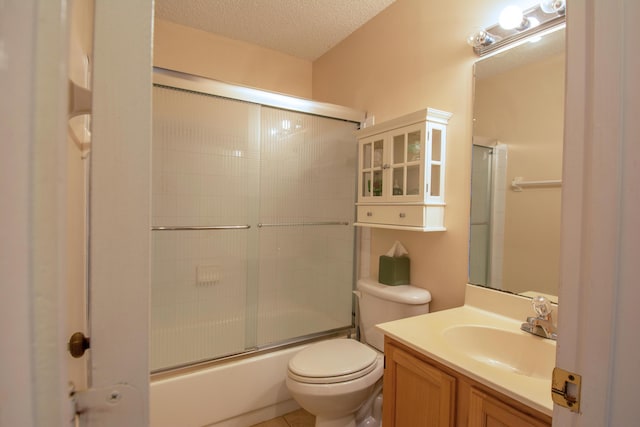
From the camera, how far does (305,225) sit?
2.16 m

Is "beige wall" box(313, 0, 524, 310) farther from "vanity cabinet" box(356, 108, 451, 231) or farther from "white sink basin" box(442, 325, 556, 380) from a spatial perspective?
"white sink basin" box(442, 325, 556, 380)

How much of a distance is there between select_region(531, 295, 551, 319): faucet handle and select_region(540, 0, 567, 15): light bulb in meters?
1.06

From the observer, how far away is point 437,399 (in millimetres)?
1008

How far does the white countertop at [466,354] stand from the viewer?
801 mm

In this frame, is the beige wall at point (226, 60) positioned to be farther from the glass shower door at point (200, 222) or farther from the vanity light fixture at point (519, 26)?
the vanity light fixture at point (519, 26)

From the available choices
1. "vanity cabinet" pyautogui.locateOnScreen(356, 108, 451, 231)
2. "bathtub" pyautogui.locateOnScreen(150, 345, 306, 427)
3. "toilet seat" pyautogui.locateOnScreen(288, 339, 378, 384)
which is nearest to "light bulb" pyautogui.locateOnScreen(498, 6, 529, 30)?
"vanity cabinet" pyautogui.locateOnScreen(356, 108, 451, 231)

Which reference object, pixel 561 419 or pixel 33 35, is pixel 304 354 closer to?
pixel 561 419

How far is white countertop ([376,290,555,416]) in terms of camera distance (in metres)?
0.80

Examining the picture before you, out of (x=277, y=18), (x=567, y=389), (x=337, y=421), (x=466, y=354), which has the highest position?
(x=277, y=18)

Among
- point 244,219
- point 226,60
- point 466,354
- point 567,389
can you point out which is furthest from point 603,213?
point 226,60

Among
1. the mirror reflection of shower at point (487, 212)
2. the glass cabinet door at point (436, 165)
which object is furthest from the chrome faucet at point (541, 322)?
the glass cabinet door at point (436, 165)

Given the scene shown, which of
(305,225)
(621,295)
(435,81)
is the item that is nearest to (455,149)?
(435,81)

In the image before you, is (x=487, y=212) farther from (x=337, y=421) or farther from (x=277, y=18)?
(x=277, y=18)

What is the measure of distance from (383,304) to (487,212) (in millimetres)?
705
